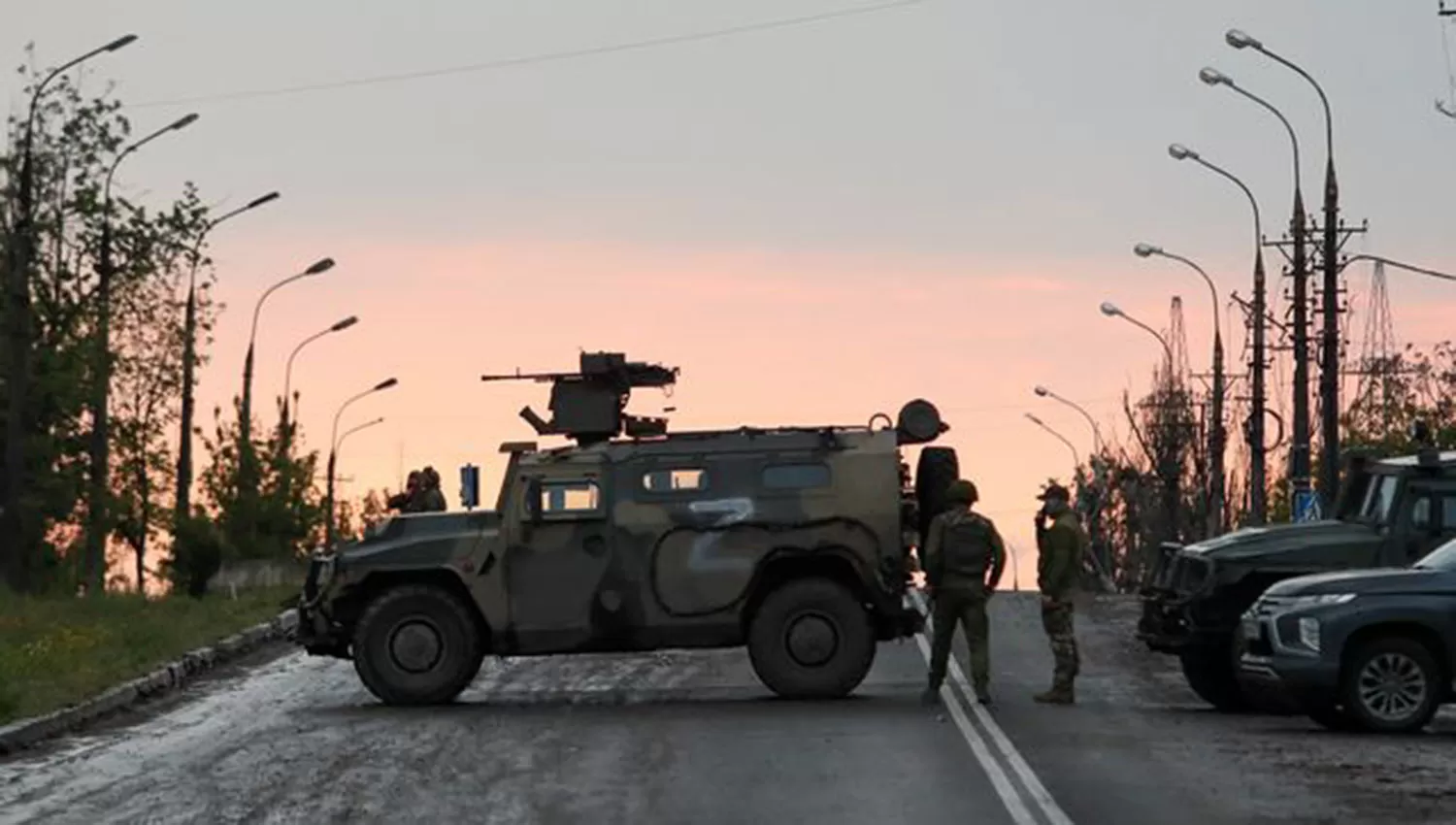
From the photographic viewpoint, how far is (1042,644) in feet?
111

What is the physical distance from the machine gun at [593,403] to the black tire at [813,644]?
7.14 feet

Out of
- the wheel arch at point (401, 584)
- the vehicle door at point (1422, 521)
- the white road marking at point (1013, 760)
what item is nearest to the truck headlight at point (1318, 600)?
the vehicle door at point (1422, 521)

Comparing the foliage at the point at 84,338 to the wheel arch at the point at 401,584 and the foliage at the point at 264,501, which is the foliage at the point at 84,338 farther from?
the wheel arch at the point at 401,584

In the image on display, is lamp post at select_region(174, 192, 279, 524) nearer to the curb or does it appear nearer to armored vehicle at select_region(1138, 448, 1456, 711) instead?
the curb

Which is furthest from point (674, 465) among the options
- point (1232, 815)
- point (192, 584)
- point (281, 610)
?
point (192, 584)

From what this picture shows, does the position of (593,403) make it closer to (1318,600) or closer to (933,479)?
(933,479)

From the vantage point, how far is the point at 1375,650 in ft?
77.1

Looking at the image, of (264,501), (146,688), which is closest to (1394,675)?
(146,688)

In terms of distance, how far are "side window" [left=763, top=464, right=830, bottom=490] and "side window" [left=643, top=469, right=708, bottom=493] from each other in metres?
0.57

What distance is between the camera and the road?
17.1 m

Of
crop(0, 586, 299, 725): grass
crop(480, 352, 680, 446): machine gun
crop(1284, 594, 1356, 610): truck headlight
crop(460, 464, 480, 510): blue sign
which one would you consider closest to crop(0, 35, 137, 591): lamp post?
crop(0, 586, 299, 725): grass

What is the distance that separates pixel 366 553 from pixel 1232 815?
37.6 feet

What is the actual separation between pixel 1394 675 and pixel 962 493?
3990mm

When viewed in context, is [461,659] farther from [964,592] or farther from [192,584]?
[192,584]
